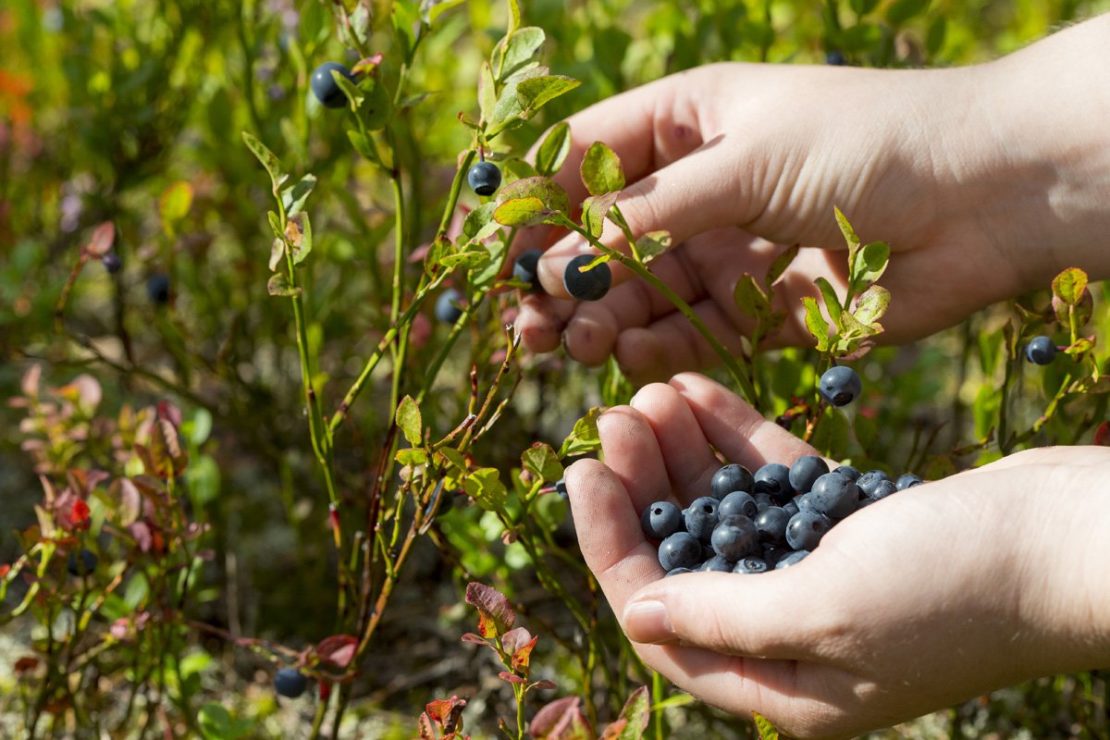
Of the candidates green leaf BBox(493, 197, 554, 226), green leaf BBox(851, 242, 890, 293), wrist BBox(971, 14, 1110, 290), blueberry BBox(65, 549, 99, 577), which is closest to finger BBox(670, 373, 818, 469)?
green leaf BBox(851, 242, 890, 293)

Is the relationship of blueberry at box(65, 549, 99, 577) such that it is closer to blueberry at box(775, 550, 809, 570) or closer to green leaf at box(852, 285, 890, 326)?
blueberry at box(775, 550, 809, 570)

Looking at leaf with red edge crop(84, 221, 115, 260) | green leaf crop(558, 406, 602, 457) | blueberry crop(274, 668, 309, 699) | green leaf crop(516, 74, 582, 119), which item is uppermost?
green leaf crop(516, 74, 582, 119)

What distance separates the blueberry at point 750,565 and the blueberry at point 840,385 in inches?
7.6

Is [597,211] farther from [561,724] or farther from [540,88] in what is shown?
[561,724]

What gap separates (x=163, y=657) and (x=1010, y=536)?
104 cm

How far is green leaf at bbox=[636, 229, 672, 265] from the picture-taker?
1.23 meters

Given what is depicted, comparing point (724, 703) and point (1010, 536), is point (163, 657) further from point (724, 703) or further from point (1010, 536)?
point (1010, 536)

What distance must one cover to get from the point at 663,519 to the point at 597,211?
0.34 metres

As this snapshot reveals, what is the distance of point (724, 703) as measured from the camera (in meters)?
1.20

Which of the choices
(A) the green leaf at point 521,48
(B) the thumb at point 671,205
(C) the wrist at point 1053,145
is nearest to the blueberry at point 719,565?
(B) the thumb at point 671,205

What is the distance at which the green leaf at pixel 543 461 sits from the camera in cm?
119

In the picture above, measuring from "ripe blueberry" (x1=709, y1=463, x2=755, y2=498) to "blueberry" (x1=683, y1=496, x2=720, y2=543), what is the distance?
3 cm

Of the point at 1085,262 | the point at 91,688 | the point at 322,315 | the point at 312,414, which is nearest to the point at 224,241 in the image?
the point at 322,315

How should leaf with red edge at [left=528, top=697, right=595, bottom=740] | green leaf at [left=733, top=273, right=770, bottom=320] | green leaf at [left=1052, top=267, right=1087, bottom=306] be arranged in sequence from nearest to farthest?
leaf with red edge at [left=528, top=697, right=595, bottom=740], green leaf at [left=1052, top=267, right=1087, bottom=306], green leaf at [left=733, top=273, right=770, bottom=320]
